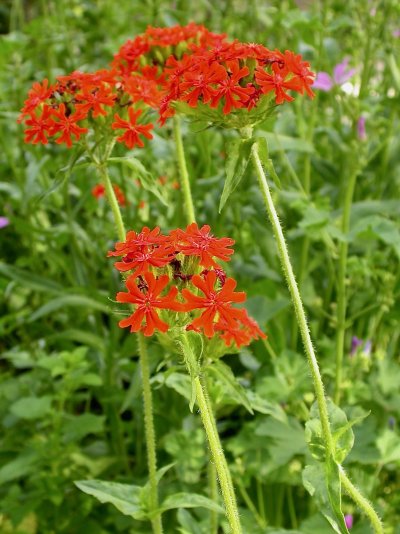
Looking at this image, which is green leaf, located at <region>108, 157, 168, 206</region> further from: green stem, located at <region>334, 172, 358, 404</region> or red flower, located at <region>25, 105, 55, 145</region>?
green stem, located at <region>334, 172, 358, 404</region>

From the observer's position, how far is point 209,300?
84 cm

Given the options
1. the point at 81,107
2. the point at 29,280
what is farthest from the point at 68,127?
the point at 29,280

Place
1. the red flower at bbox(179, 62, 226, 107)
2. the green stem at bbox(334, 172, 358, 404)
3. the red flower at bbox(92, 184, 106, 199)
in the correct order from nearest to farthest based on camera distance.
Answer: the red flower at bbox(179, 62, 226, 107) < the green stem at bbox(334, 172, 358, 404) < the red flower at bbox(92, 184, 106, 199)

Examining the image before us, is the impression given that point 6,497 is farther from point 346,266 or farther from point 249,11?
point 249,11

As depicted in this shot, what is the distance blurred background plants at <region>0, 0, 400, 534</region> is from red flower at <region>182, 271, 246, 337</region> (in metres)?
0.23

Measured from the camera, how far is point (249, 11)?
2.49m

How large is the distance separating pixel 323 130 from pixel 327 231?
693 mm

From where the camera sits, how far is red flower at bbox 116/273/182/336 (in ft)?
2.70

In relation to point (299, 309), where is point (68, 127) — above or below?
above

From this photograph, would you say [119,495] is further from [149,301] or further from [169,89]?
[169,89]

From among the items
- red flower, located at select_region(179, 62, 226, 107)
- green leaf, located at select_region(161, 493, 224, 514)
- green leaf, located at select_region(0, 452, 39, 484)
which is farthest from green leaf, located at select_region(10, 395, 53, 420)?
red flower, located at select_region(179, 62, 226, 107)

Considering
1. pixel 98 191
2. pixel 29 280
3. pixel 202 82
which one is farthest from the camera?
pixel 98 191

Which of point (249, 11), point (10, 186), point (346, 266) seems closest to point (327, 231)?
point (346, 266)

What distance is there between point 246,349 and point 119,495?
418mm
